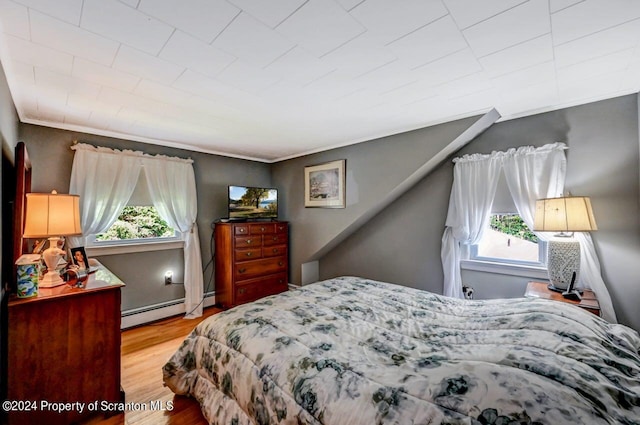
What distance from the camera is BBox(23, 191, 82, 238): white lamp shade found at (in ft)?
5.41

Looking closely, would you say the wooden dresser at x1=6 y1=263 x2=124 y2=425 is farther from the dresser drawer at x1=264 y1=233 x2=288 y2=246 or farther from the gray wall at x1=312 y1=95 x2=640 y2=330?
the gray wall at x1=312 y1=95 x2=640 y2=330

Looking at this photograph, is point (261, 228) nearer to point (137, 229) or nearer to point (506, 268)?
point (137, 229)

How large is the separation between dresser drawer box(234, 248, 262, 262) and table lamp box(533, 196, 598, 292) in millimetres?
3163

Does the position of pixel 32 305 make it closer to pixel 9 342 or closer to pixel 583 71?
pixel 9 342

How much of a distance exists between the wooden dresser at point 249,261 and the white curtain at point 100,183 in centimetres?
119

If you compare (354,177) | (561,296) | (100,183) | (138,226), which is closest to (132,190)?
(100,183)

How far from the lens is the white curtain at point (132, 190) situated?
2.85 m

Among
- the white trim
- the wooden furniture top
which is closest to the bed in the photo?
the wooden furniture top

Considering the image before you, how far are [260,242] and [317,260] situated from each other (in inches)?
40.5

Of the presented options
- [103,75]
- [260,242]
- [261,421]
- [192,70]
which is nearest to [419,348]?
[261,421]

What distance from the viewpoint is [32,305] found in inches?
59.9

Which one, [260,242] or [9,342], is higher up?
[260,242]

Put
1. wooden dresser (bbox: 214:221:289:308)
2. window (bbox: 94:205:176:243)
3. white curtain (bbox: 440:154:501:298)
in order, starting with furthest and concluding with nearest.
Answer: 1. wooden dresser (bbox: 214:221:289:308)
2. window (bbox: 94:205:176:243)
3. white curtain (bbox: 440:154:501:298)

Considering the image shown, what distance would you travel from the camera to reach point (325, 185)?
383 centimetres
